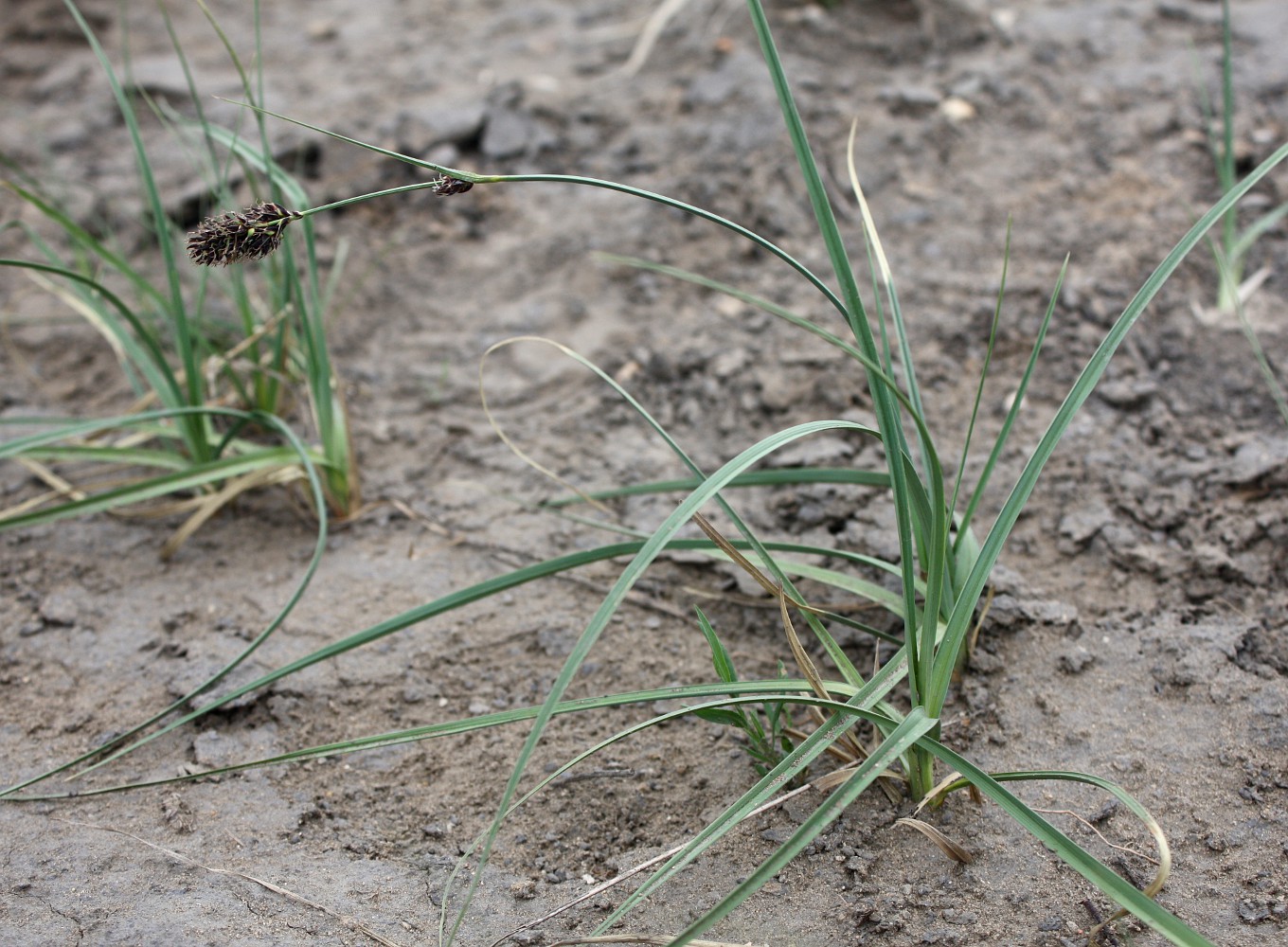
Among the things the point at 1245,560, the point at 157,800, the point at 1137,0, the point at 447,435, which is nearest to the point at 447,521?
the point at 447,435

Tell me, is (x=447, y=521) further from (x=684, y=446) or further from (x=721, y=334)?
(x=721, y=334)

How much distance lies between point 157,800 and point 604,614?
2.55 feet

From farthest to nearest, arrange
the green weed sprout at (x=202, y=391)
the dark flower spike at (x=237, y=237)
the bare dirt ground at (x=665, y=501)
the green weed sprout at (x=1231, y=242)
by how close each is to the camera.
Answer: the green weed sprout at (x=1231, y=242), the green weed sprout at (x=202, y=391), the bare dirt ground at (x=665, y=501), the dark flower spike at (x=237, y=237)

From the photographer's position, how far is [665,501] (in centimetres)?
A: 182

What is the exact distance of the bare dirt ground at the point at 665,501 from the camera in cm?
121

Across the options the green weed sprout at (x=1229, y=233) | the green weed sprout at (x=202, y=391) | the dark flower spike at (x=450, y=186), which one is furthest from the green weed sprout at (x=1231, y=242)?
the green weed sprout at (x=202, y=391)

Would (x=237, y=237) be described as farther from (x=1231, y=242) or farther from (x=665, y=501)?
(x=1231, y=242)

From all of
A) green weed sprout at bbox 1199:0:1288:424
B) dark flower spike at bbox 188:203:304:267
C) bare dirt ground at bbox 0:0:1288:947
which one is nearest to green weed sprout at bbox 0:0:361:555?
bare dirt ground at bbox 0:0:1288:947

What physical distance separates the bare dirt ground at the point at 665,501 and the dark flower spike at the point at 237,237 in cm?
74

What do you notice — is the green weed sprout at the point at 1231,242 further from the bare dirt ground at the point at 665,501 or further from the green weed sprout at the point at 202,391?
the green weed sprout at the point at 202,391

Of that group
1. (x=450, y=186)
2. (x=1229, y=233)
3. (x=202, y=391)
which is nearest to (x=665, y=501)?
(x=202, y=391)

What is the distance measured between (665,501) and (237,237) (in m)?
1.05

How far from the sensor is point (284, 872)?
1220mm

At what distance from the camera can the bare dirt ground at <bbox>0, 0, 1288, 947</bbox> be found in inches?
47.6
